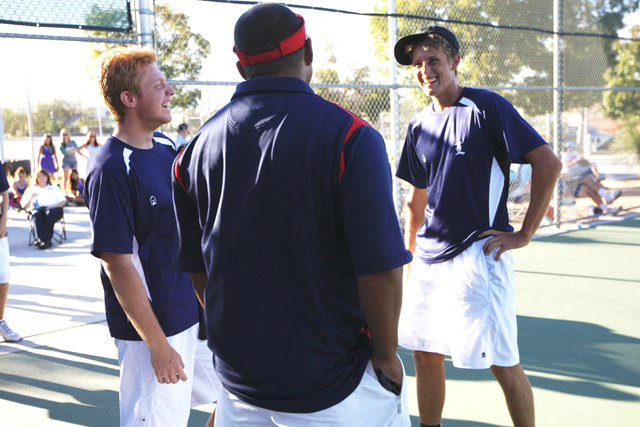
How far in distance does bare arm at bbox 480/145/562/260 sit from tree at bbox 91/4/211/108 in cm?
442

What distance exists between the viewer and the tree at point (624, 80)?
15.7 meters

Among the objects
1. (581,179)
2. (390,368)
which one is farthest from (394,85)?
→ (390,368)

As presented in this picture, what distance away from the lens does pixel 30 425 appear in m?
3.69

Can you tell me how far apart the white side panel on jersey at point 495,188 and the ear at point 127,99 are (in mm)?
1751

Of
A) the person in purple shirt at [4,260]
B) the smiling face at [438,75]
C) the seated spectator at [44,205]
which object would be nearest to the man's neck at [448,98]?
the smiling face at [438,75]

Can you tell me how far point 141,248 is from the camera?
2465 millimetres

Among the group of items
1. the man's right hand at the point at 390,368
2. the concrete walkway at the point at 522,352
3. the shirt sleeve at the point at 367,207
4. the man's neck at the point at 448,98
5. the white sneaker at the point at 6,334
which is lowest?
the concrete walkway at the point at 522,352

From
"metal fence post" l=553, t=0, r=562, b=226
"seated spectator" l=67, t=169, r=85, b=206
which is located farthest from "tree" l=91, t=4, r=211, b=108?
"seated spectator" l=67, t=169, r=85, b=206

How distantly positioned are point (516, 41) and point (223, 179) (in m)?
11.8

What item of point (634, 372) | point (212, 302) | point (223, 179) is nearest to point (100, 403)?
point (212, 302)

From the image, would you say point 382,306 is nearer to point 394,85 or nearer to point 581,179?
point 394,85

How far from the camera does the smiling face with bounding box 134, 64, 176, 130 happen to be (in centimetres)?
252

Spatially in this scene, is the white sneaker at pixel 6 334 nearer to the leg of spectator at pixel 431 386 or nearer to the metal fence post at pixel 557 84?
the leg of spectator at pixel 431 386

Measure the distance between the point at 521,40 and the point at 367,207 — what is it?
1199 centimetres
